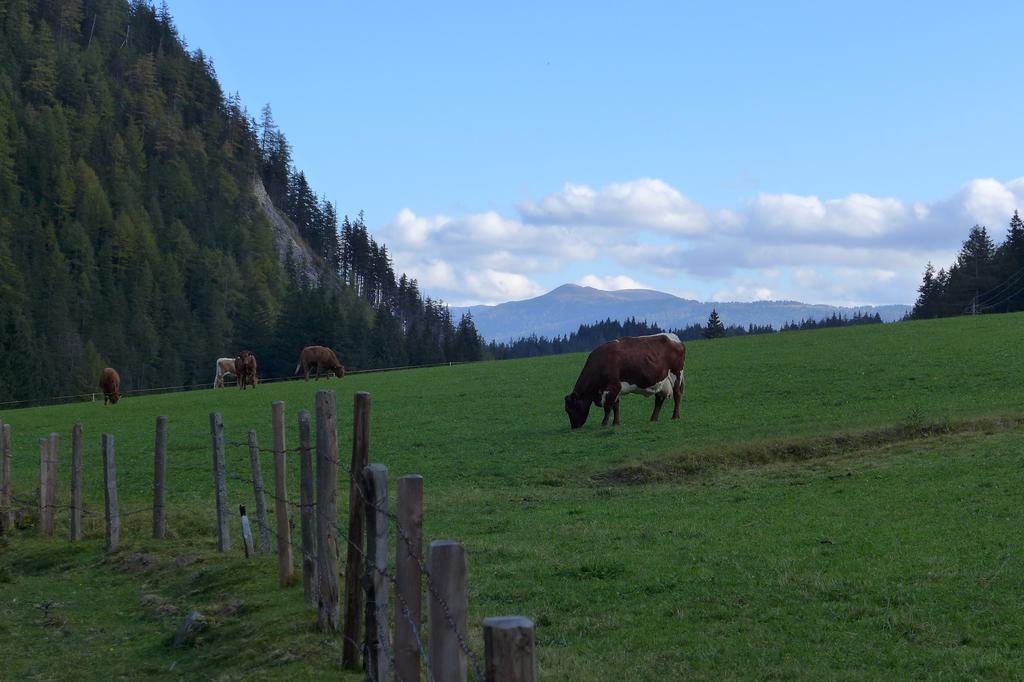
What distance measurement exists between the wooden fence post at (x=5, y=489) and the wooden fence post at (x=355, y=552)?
12.6 meters

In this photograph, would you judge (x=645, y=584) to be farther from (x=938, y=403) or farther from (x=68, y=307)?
(x=68, y=307)

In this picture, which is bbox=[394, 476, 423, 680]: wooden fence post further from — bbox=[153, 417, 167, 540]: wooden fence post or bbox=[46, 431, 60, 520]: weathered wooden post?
bbox=[46, 431, 60, 520]: weathered wooden post

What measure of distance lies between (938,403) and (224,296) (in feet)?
412

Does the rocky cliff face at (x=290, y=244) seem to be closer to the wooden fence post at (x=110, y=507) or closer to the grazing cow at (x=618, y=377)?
the grazing cow at (x=618, y=377)

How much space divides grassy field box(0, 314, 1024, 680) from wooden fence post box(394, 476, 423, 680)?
2.15 m

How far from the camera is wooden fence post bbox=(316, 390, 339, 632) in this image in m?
10.0

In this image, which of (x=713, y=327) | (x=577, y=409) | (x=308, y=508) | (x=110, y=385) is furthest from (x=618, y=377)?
Answer: (x=713, y=327)

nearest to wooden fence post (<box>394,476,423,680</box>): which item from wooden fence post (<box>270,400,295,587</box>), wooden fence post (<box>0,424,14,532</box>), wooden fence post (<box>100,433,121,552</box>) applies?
wooden fence post (<box>270,400,295,587</box>)

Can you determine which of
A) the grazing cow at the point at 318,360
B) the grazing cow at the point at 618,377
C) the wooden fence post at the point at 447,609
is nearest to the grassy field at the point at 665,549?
the grazing cow at the point at 618,377

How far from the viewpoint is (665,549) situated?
1380cm

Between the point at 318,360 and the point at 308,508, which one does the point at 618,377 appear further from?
the point at 318,360

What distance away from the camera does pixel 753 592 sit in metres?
10.9

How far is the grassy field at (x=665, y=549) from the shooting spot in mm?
9461

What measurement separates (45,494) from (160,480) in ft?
12.9
